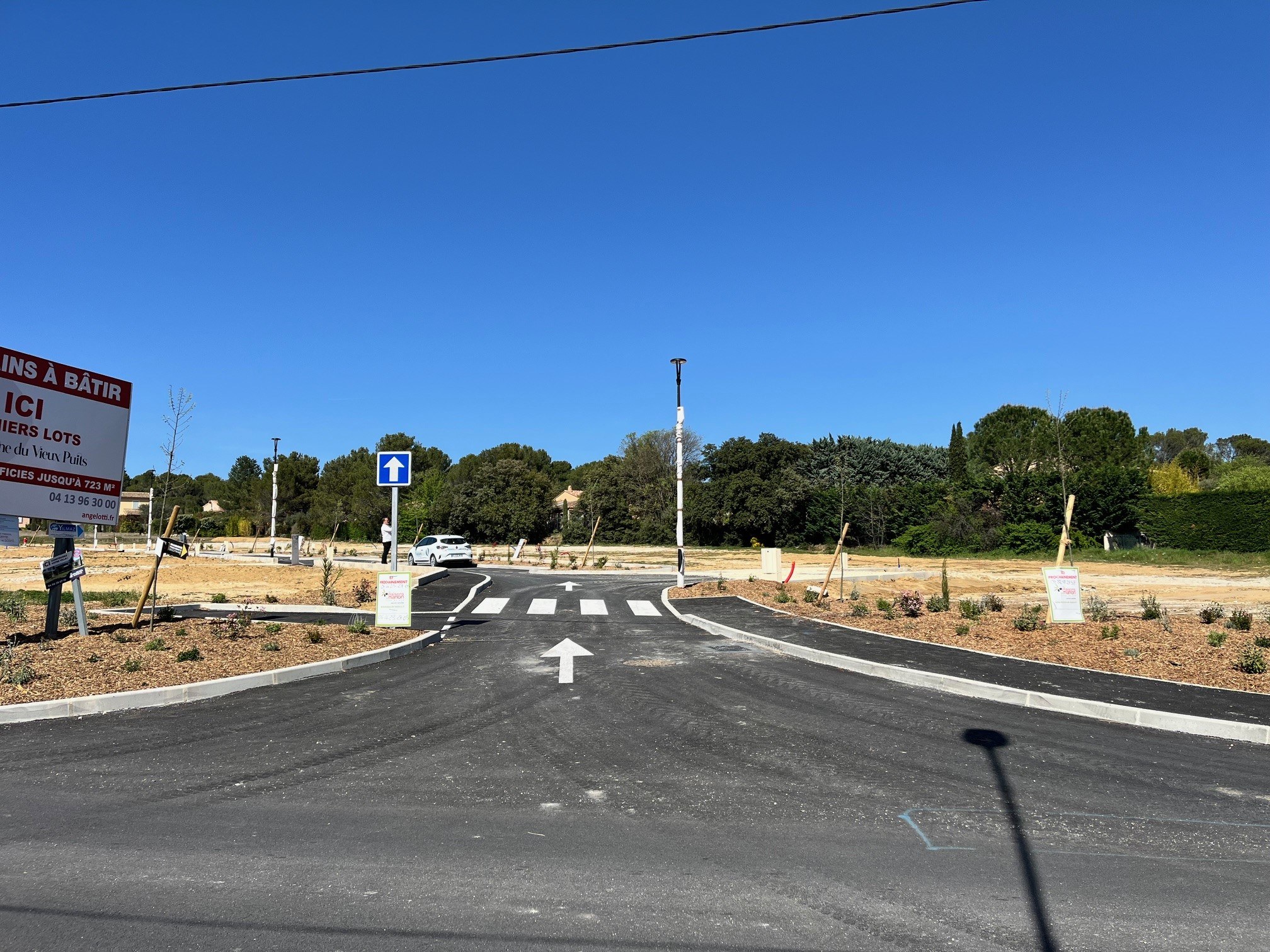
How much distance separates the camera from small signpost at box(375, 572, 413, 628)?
46.0 feet

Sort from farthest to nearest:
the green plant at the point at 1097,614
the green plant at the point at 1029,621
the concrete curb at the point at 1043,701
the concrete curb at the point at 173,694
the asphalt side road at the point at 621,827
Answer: the green plant at the point at 1097,614 < the green plant at the point at 1029,621 < the concrete curb at the point at 173,694 < the concrete curb at the point at 1043,701 < the asphalt side road at the point at 621,827

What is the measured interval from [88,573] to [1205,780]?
101 ft

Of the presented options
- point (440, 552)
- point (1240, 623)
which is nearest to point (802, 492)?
point (440, 552)

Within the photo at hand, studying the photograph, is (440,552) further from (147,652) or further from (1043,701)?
(1043,701)

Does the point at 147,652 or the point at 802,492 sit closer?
the point at 147,652

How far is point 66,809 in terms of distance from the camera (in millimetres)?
5539

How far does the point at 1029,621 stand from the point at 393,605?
10.5 metres

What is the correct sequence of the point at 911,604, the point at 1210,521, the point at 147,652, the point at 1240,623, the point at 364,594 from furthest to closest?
the point at 1210,521 → the point at 364,594 → the point at 911,604 → the point at 1240,623 → the point at 147,652

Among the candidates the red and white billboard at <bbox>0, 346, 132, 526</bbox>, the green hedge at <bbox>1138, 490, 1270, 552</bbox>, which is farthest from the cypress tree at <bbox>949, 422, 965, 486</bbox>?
the red and white billboard at <bbox>0, 346, 132, 526</bbox>

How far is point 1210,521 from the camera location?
3916 cm

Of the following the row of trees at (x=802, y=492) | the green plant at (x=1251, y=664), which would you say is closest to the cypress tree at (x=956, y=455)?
the row of trees at (x=802, y=492)

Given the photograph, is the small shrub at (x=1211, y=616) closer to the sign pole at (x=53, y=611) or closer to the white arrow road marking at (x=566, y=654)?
the white arrow road marking at (x=566, y=654)

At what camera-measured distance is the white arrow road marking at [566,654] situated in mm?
10469

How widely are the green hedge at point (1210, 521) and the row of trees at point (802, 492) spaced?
4.34ft
